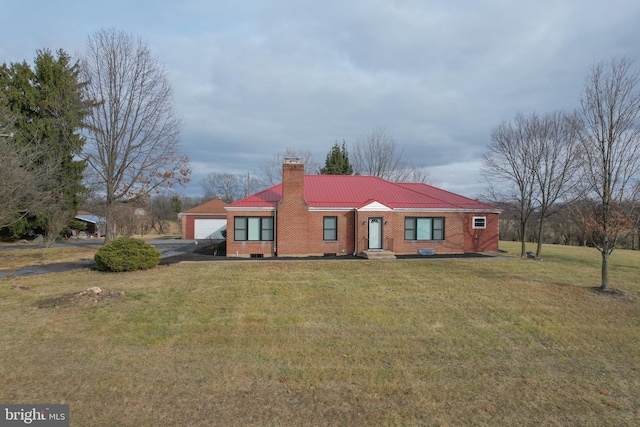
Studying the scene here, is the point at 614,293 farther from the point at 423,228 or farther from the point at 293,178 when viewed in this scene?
the point at 293,178

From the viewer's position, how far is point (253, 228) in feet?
62.9

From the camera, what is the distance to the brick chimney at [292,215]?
18.7 metres

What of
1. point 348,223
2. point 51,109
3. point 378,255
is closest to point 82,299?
point 378,255

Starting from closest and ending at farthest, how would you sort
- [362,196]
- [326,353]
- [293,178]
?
[326,353] → [293,178] → [362,196]

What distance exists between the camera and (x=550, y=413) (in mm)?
4410

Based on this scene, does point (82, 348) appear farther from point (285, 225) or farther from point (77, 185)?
point (77, 185)

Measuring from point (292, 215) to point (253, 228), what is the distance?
2250mm

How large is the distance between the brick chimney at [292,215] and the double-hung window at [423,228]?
19.4ft

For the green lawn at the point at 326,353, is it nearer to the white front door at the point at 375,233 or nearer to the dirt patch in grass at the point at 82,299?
the dirt patch in grass at the point at 82,299

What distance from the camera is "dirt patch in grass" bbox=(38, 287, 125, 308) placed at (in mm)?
8883

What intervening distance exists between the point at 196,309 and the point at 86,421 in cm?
484

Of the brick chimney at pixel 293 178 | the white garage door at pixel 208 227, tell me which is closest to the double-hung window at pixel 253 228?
the brick chimney at pixel 293 178

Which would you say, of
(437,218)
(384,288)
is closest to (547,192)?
(437,218)

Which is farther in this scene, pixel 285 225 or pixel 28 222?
pixel 28 222
